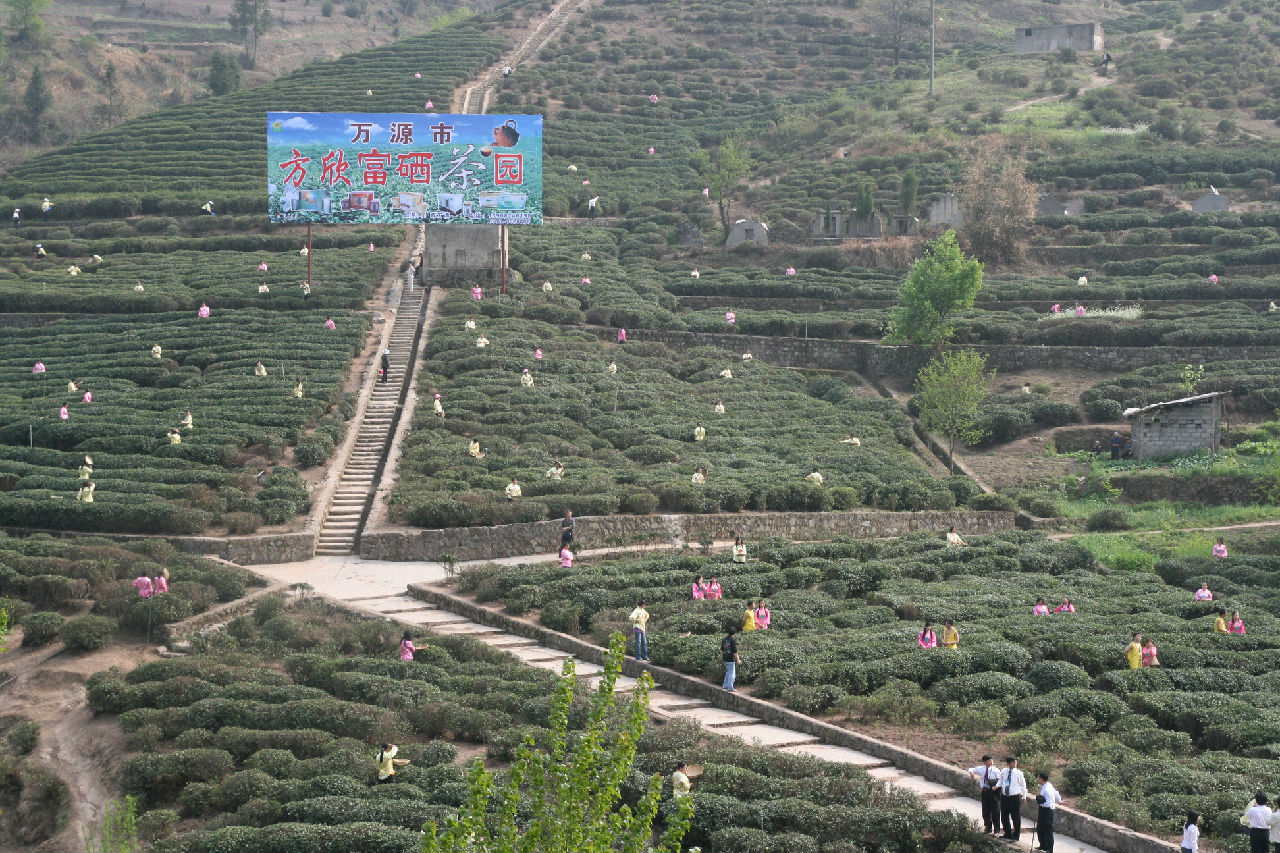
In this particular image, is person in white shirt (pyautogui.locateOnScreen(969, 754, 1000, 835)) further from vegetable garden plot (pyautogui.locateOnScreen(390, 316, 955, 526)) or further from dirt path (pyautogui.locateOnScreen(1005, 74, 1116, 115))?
dirt path (pyautogui.locateOnScreen(1005, 74, 1116, 115))

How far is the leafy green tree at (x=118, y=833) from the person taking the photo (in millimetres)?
15500

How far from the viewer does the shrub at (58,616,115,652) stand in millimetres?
27125

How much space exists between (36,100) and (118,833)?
9381 centimetres

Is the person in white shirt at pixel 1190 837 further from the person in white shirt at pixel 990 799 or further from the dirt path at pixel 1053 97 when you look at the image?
the dirt path at pixel 1053 97

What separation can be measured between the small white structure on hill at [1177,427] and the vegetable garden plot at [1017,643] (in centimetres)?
996

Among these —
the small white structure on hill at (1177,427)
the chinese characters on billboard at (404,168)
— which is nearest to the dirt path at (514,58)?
the chinese characters on billboard at (404,168)

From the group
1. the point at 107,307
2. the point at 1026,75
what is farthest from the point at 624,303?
the point at 1026,75

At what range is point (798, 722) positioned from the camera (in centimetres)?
2373

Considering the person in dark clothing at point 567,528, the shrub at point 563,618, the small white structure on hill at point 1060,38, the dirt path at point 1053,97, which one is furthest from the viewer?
the small white structure on hill at point 1060,38

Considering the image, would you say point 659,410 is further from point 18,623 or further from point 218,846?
point 218,846

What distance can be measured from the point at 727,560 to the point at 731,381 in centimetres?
1919

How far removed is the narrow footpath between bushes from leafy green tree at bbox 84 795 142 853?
850 centimetres

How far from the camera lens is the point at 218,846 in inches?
723

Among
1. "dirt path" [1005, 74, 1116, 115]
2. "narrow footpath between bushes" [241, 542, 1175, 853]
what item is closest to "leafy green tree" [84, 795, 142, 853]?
"narrow footpath between bushes" [241, 542, 1175, 853]
